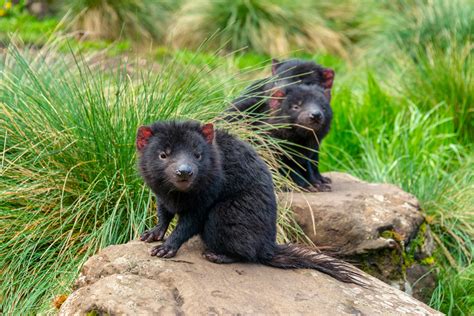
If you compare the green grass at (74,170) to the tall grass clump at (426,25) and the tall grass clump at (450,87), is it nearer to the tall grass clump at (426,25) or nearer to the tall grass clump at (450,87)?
the tall grass clump at (450,87)

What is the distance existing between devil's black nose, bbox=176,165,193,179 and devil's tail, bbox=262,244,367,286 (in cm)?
77

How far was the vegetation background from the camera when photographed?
468cm

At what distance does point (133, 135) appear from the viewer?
4848 mm

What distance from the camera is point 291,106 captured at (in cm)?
563

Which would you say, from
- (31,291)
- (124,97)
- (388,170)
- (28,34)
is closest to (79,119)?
(124,97)

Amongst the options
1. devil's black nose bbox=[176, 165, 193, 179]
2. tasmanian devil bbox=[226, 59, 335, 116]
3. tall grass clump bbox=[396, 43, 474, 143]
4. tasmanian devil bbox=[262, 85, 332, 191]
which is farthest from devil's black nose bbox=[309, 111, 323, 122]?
tall grass clump bbox=[396, 43, 474, 143]

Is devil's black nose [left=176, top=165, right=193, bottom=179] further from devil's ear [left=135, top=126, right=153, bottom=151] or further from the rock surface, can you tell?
the rock surface

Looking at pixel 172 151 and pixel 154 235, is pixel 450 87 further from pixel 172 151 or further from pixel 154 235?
pixel 172 151

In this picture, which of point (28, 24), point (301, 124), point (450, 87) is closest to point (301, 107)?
point (301, 124)

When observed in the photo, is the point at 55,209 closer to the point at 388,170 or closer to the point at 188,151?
the point at 188,151

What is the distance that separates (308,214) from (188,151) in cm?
174

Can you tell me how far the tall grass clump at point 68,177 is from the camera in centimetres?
459

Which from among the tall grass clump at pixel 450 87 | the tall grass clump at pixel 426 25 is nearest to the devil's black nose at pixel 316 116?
the tall grass clump at pixel 450 87

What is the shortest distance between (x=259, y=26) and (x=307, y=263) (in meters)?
8.76
